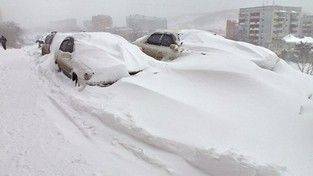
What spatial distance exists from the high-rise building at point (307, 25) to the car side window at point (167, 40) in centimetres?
8099

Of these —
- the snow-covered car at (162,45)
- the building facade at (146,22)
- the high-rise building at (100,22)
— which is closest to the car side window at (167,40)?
the snow-covered car at (162,45)

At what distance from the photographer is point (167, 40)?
10.8 metres

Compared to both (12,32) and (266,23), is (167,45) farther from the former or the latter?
(266,23)

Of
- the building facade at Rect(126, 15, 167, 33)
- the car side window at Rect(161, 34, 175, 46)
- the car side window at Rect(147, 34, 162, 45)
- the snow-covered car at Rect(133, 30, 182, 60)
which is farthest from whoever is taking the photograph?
the building facade at Rect(126, 15, 167, 33)

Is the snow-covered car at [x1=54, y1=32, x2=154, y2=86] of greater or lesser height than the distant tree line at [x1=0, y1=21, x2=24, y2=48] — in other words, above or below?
above

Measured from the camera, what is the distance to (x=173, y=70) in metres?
6.90

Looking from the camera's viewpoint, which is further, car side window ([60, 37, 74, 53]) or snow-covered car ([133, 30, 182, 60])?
snow-covered car ([133, 30, 182, 60])

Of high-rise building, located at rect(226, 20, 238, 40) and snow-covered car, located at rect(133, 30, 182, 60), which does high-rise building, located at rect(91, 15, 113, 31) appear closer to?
high-rise building, located at rect(226, 20, 238, 40)

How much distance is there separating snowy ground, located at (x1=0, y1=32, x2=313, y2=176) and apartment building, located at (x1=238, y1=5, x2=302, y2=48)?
220ft

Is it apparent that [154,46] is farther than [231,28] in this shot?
No

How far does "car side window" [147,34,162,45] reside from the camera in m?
11.1

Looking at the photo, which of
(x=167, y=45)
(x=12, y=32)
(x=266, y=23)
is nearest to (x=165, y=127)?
(x=167, y=45)

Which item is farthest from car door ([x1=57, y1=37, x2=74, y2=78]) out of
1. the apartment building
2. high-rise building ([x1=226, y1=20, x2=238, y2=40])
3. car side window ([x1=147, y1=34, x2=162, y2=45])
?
high-rise building ([x1=226, y1=20, x2=238, y2=40])

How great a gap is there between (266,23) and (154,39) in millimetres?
67654
